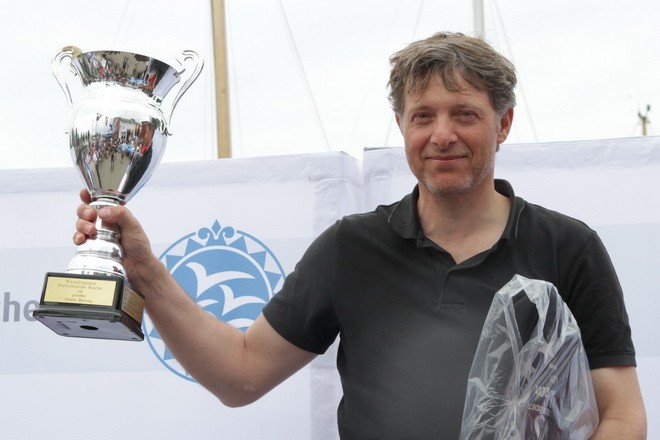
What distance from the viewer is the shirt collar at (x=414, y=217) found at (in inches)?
67.4

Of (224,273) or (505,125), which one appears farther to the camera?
(224,273)

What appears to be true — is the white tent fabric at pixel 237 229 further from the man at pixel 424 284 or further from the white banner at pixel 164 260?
the man at pixel 424 284

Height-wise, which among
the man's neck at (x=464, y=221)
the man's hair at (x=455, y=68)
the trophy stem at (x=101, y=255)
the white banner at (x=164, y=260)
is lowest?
the white banner at (x=164, y=260)

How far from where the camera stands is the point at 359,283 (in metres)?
1.73

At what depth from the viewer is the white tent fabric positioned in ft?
8.15

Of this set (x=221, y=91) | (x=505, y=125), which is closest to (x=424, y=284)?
(x=505, y=125)

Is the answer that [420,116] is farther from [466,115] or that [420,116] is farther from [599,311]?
[599,311]

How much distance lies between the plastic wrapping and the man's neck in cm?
27

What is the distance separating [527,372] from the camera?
1.44 metres

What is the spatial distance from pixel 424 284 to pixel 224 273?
1.07 m

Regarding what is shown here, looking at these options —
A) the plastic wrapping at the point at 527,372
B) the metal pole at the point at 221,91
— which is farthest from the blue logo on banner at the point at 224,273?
the metal pole at the point at 221,91

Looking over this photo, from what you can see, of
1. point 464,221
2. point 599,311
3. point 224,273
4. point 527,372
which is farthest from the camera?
point 224,273

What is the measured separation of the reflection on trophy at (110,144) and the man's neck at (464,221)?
23.3 inches

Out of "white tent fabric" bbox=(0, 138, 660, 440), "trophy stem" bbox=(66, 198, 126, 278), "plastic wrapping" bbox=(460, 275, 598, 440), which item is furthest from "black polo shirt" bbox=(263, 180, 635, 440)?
"white tent fabric" bbox=(0, 138, 660, 440)
